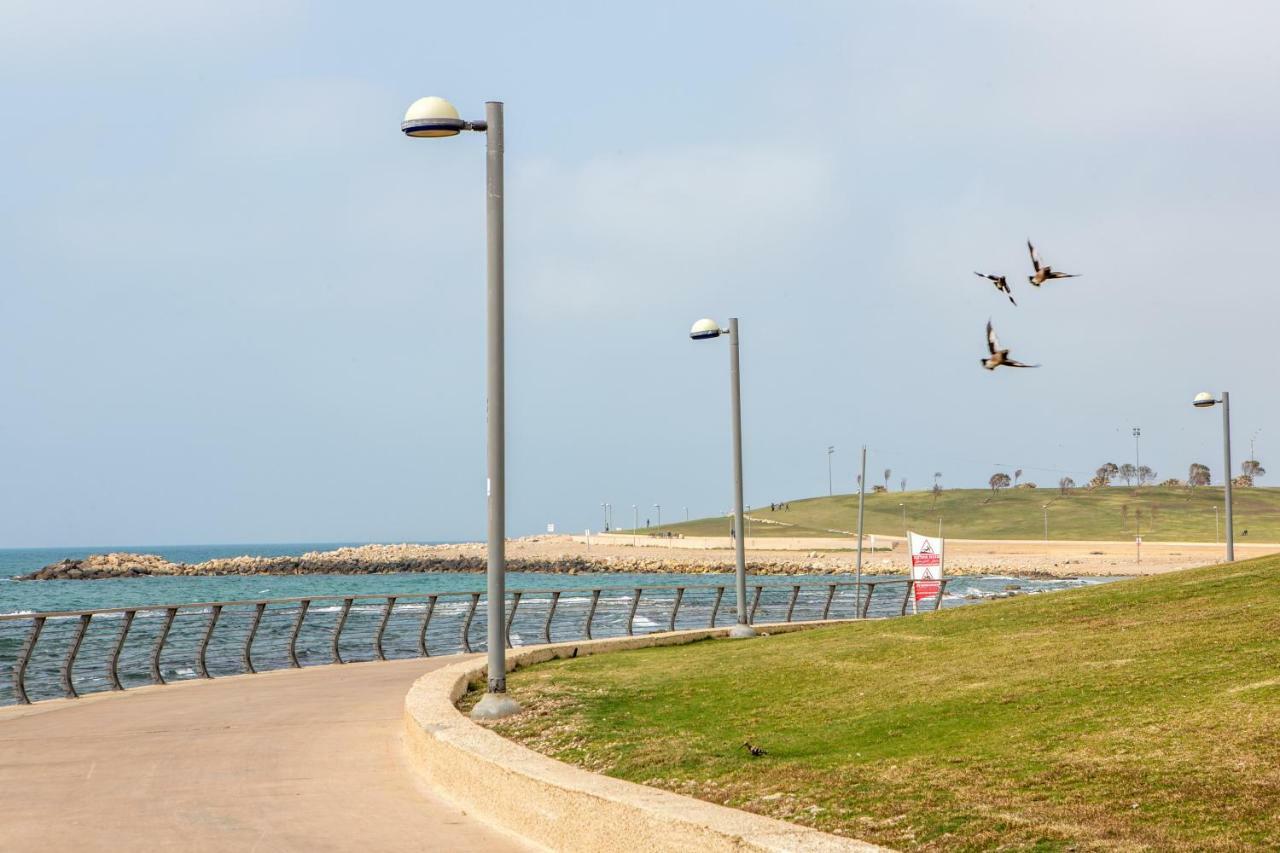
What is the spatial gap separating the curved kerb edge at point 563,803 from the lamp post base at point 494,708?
0.22 metres

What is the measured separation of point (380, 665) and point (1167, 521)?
19361 cm

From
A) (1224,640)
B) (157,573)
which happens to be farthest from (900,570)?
(1224,640)

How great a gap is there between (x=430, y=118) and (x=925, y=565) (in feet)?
63.4

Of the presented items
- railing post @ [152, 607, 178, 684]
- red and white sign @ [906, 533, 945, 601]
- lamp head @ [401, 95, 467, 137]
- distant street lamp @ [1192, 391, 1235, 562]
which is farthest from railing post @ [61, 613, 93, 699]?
distant street lamp @ [1192, 391, 1235, 562]

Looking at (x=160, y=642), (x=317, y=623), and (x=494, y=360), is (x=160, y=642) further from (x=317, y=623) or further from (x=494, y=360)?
(x=317, y=623)

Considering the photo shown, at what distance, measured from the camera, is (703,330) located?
66.0 ft

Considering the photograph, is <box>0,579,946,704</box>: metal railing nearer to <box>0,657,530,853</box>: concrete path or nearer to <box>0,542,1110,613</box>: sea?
<box>0,657,530,853</box>: concrete path

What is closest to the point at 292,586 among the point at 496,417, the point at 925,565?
the point at 925,565

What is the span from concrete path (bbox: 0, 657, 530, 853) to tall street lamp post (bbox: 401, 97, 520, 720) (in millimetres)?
1013

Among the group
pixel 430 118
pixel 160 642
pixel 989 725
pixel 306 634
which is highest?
pixel 430 118

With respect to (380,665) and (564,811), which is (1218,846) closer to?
(564,811)

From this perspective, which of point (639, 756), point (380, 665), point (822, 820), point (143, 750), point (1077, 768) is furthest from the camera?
point (380, 665)

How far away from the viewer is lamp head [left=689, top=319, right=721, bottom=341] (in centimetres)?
2009

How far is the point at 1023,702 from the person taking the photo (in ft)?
31.1
